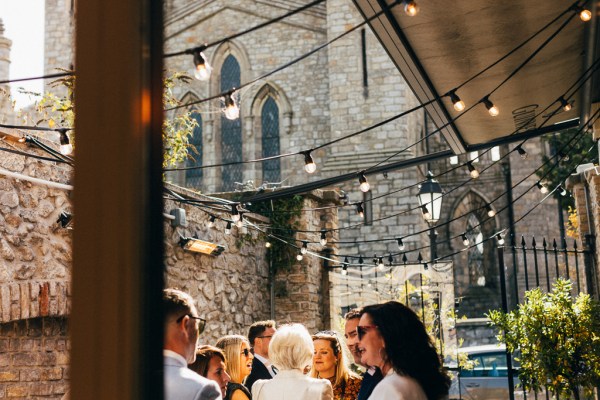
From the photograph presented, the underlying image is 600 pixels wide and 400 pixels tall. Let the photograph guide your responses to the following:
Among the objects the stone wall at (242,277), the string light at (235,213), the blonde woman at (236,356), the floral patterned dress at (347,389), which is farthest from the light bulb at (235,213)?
the floral patterned dress at (347,389)

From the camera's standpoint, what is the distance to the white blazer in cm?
426

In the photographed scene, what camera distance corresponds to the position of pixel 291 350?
14.2ft

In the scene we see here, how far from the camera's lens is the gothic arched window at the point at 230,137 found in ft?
72.1

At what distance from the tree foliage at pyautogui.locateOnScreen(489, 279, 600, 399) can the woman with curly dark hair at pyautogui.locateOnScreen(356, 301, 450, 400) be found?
479 cm

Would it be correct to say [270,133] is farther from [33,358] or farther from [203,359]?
[203,359]

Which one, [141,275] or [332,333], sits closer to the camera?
[141,275]

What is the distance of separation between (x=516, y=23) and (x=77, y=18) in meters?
5.26

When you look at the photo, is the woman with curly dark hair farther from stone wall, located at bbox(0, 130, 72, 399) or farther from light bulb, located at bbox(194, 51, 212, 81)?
stone wall, located at bbox(0, 130, 72, 399)

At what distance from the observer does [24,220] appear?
678 centimetres

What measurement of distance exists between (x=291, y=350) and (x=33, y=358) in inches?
127

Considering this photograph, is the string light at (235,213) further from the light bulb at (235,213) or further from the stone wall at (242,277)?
the stone wall at (242,277)

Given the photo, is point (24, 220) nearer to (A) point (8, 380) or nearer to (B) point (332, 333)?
(A) point (8, 380)

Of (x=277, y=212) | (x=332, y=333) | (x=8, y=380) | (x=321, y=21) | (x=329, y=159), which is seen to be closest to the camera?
(x=332, y=333)

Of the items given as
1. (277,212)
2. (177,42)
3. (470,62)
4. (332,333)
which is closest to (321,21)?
(177,42)
